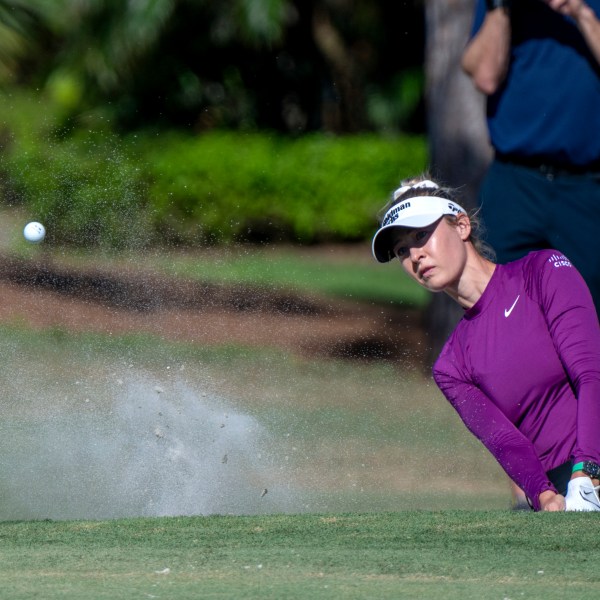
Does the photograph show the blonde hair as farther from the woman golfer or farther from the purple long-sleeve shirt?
the purple long-sleeve shirt

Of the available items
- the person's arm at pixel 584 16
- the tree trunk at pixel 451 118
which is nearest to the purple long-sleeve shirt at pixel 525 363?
the person's arm at pixel 584 16

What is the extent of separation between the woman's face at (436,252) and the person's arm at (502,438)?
31 cm

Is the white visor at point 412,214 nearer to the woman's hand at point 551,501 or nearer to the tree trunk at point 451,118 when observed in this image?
the woman's hand at point 551,501

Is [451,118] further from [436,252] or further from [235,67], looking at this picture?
[235,67]

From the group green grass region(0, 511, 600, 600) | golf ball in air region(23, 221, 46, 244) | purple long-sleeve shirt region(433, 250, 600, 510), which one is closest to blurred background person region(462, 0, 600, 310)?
purple long-sleeve shirt region(433, 250, 600, 510)

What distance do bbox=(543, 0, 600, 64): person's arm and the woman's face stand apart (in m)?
1.03

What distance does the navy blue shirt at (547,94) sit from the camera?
518 centimetres

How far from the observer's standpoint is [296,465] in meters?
6.73

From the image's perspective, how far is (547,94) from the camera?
523cm

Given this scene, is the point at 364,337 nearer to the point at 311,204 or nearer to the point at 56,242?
the point at 56,242

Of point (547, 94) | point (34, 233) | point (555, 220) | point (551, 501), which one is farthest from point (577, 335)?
point (34, 233)

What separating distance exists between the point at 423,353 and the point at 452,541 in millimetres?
8398

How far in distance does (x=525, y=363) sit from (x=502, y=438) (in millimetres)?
267

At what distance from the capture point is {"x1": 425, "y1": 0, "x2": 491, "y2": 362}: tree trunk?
1023 centimetres
